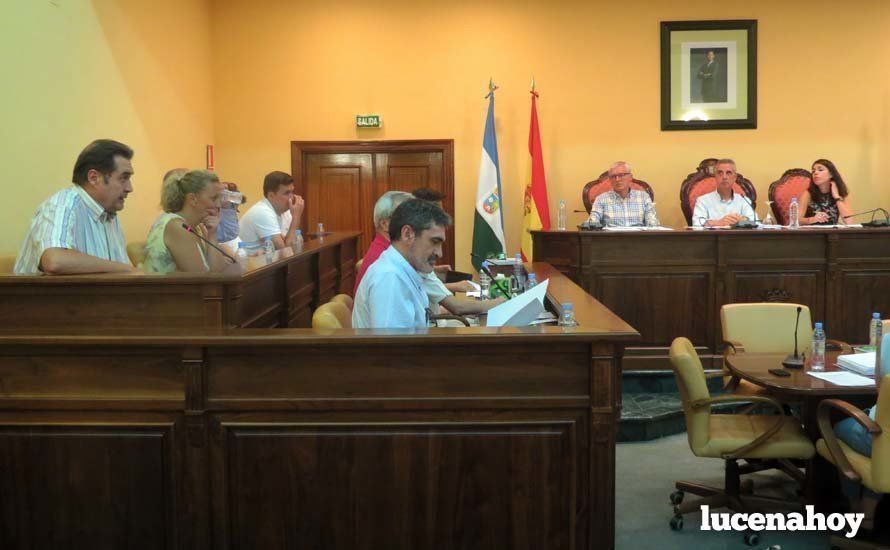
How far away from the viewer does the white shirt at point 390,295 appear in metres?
2.94

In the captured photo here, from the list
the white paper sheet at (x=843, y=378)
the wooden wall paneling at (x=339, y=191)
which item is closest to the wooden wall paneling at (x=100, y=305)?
the white paper sheet at (x=843, y=378)

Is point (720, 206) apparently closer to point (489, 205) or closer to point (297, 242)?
point (489, 205)

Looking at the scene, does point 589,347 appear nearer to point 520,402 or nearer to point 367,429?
point 520,402

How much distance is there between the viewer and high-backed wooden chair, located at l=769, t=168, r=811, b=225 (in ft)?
26.5

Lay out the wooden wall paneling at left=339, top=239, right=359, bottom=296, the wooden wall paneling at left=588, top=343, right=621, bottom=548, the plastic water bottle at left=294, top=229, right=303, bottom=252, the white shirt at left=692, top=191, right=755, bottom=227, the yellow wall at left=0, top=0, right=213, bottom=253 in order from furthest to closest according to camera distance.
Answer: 1. the white shirt at left=692, top=191, right=755, bottom=227
2. the wooden wall paneling at left=339, top=239, right=359, bottom=296
3. the plastic water bottle at left=294, top=229, right=303, bottom=252
4. the yellow wall at left=0, top=0, right=213, bottom=253
5. the wooden wall paneling at left=588, top=343, right=621, bottom=548

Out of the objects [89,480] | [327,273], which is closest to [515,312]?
[89,480]

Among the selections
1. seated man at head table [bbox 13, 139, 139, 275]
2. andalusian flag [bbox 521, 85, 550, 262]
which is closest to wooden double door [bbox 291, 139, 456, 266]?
andalusian flag [bbox 521, 85, 550, 262]

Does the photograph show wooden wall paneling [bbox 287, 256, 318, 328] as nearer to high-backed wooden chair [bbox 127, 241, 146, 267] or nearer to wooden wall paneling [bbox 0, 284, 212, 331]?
high-backed wooden chair [bbox 127, 241, 146, 267]

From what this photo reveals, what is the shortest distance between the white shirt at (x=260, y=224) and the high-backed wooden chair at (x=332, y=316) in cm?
268

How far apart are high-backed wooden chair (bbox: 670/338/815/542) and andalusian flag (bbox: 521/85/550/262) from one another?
460 centimetres

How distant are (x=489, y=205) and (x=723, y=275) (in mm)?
2680

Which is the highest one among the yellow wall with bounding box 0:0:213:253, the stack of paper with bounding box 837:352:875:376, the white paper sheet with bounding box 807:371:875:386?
the yellow wall with bounding box 0:0:213:253

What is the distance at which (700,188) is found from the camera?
8016 mm

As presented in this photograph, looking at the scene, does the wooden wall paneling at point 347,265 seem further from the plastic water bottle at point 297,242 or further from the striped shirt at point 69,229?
the striped shirt at point 69,229
